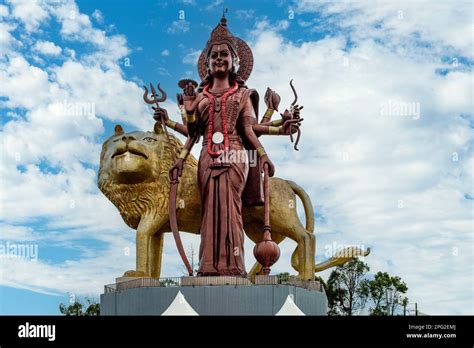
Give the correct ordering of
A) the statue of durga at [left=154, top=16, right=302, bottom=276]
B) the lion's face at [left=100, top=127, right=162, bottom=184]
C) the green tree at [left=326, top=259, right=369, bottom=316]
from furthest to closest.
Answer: the green tree at [left=326, top=259, right=369, bottom=316], the lion's face at [left=100, top=127, right=162, bottom=184], the statue of durga at [left=154, top=16, right=302, bottom=276]

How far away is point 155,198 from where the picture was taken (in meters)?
15.0

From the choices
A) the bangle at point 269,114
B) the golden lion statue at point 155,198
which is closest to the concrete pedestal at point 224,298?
the golden lion statue at point 155,198

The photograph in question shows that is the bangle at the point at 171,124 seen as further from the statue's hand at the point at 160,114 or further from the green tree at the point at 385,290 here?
the green tree at the point at 385,290

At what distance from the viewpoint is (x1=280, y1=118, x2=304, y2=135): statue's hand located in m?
14.6

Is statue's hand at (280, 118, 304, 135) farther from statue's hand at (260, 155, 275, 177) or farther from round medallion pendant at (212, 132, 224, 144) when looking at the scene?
round medallion pendant at (212, 132, 224, 144)

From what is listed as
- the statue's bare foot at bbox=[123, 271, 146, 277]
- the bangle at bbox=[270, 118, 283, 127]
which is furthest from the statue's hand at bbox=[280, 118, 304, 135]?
the statue's bare foot at bbox=[123, 271, 146, 277]

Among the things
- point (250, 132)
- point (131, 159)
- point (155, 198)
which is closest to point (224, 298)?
point (155, 198)

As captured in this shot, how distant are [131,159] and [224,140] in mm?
1952

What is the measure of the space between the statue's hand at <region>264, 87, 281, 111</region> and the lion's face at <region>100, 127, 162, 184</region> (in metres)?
2.39

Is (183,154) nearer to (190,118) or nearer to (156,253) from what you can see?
(190,118)

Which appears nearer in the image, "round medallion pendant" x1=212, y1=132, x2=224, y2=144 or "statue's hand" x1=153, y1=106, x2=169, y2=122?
"round medallion pendant" x1=212, y1=132, x2=224, y2=144

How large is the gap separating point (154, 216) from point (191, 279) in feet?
7.39
